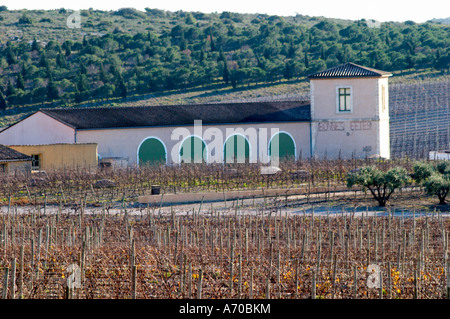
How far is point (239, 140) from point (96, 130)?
6.30 meters

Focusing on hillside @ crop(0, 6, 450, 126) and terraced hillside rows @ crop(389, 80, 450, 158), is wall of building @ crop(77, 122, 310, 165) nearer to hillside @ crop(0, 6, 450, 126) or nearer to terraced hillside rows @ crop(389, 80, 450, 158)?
terraced hillside rows @ crop(389, 80, 450, 158)

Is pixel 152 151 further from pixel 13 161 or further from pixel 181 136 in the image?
pixel 13 161

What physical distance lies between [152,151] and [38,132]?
17.2 ft

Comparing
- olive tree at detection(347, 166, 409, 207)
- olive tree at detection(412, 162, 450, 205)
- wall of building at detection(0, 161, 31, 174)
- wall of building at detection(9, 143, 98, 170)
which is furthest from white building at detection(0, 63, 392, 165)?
olive tree at detection(347, 166, 409, 207)

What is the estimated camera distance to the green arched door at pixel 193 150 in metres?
34.7

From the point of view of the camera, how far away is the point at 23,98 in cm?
5759

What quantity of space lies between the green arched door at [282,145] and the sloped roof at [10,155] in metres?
10.5

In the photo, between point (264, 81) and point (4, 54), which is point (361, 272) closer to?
point (264, 81)

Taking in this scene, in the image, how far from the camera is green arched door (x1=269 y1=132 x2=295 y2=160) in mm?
35125

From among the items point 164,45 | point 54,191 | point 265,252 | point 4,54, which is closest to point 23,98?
point 4,54

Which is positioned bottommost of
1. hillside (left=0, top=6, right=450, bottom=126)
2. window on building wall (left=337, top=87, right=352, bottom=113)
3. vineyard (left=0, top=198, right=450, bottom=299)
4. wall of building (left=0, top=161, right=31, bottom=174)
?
vineyard (left=0, top=198, right=450, bottom=299)

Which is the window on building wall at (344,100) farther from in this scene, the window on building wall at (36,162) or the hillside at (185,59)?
the hillside at (185,59)

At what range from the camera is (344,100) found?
116 feet

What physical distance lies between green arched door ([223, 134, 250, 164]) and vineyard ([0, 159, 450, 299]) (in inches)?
285
